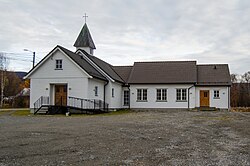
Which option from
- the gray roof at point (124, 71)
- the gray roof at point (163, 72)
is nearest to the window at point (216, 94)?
the gray roof at point (163, 72)

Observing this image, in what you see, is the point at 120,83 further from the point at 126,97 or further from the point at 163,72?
the point at 163,72

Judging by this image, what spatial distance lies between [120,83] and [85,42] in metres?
5.83

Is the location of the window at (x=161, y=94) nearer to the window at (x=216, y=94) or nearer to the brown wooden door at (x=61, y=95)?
the window at (x=216, y=94)

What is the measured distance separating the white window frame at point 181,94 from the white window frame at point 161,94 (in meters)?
1.18

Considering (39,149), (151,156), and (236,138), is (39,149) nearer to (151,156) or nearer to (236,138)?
(151,156)

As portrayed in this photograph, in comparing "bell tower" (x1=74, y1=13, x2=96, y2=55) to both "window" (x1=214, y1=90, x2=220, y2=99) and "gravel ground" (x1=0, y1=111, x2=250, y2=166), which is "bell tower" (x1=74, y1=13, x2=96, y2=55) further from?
"gravel ground" (x1=0, y1=111, x2=250, y2=166)

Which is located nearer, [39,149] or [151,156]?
[151,156]

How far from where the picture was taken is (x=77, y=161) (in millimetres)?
7250

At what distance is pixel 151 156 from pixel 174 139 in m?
3.05

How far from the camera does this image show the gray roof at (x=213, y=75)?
32.0 metres

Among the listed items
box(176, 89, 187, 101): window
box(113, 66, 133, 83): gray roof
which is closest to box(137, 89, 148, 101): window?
box(113, 66, 133, 83): gray roof

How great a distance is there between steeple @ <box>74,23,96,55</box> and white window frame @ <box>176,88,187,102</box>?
33.7 ft

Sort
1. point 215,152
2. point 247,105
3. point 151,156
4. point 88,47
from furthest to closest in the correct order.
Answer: point 247,105 < point 88,47 < point 215,152 < point 151,156

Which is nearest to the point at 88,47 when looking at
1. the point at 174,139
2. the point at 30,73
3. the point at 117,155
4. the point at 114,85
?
the point at 114,85
